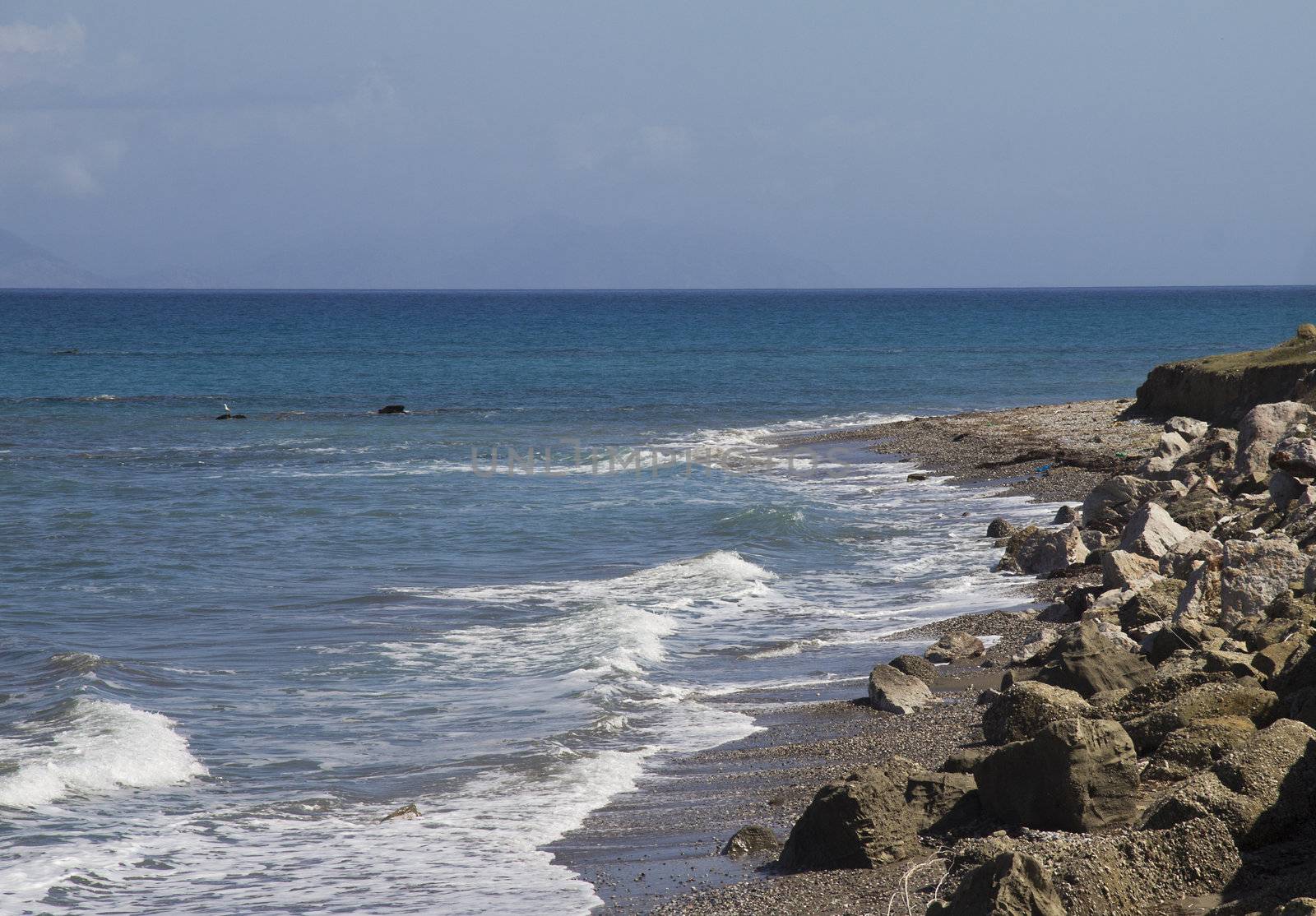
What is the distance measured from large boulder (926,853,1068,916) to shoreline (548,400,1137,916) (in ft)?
3.89

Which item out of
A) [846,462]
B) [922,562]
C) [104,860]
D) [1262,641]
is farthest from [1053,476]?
[104,860]

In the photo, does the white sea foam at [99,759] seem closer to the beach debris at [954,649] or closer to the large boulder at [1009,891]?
the beach debris at [954,649]

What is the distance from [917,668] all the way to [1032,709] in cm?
323

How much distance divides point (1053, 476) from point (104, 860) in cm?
1962

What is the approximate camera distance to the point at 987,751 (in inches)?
299

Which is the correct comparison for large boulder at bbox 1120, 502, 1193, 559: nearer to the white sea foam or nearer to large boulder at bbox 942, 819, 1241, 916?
large boulder at bbox 942, 819, 1241, 916

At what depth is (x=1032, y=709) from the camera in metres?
7.93

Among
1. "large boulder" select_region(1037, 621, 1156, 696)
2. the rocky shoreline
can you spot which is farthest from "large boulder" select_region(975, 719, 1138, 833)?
"large boulder" select_region(1037, 621, 1156, 696)

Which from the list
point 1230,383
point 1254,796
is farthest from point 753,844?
point 1230,383

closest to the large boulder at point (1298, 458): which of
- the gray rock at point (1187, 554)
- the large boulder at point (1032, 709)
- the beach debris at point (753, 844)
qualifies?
the gray rock at point (1187, 554)

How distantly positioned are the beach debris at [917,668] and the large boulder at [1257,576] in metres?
2.35

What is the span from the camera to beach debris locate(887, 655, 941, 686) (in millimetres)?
11094

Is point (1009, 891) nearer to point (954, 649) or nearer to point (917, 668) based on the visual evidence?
point (917, 668)

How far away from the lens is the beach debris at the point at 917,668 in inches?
437
